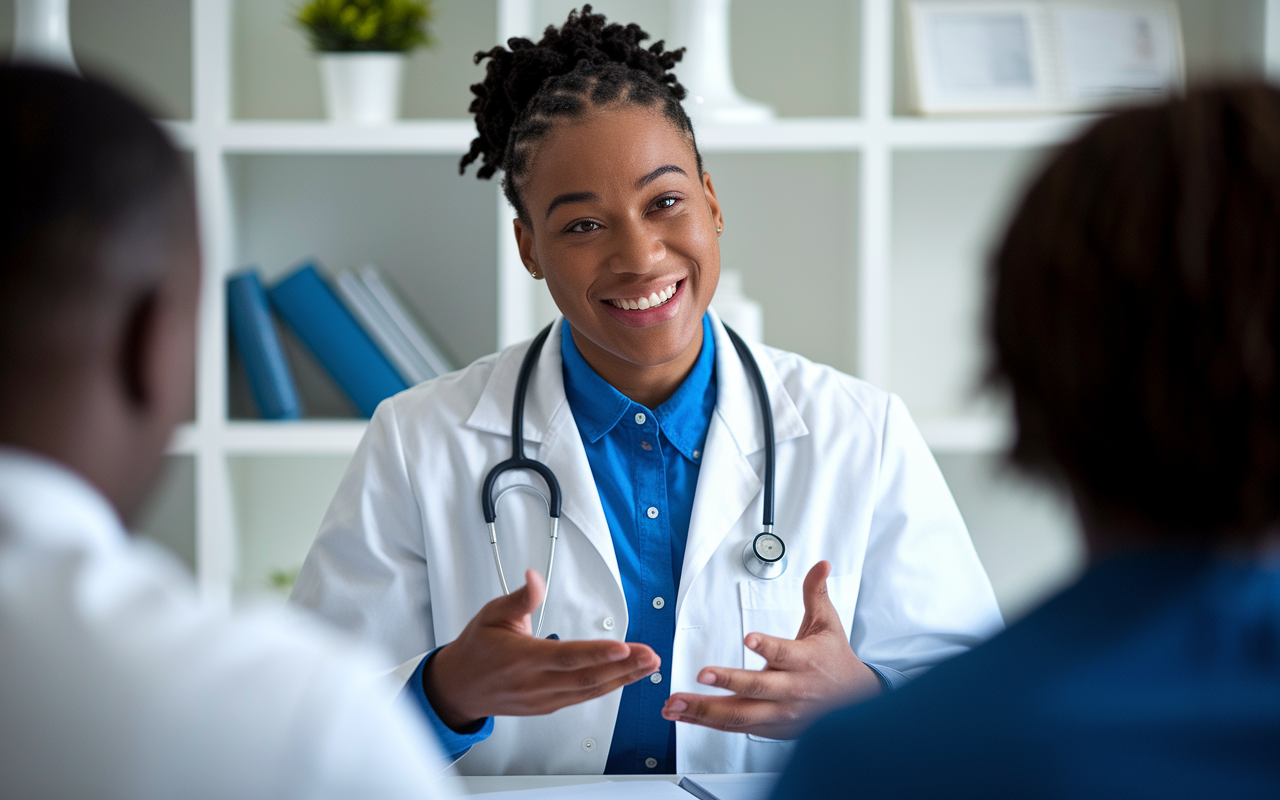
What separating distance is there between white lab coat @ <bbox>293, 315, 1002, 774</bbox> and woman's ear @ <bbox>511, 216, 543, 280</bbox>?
172 millimetres

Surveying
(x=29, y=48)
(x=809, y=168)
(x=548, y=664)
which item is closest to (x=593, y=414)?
(x=548, y=664)

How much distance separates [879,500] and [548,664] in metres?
0.61

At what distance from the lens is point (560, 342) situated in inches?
60.1

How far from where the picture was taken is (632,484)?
1.39 m

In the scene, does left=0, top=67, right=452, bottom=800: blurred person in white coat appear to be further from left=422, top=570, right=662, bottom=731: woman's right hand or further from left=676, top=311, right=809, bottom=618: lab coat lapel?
left=676, top=311, right=809, bottom=618: lab coat lapel

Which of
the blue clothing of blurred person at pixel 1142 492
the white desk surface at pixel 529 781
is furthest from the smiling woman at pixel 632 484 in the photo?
the blue clothing of blurred person at pixel 1142 492

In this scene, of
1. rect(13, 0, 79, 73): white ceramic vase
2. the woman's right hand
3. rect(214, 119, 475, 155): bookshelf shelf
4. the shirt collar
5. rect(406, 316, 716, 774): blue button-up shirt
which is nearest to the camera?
the woman's right hand

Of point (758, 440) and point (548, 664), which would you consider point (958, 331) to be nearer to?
point (758, 440)

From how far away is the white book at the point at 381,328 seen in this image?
6.42ft

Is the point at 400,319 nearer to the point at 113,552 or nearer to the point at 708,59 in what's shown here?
the point at 708,59

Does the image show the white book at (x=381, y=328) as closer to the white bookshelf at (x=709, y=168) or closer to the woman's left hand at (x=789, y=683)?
the white bookshelf at (x=709, y=168)

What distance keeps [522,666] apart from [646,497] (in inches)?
16.4

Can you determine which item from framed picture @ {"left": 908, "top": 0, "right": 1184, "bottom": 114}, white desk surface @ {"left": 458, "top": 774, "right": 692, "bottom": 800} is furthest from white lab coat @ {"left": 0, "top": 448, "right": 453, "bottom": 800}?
framed picture @ {"left": 908, "top": 0, "right": 1184, "bottom": 114}

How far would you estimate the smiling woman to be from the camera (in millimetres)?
1293
